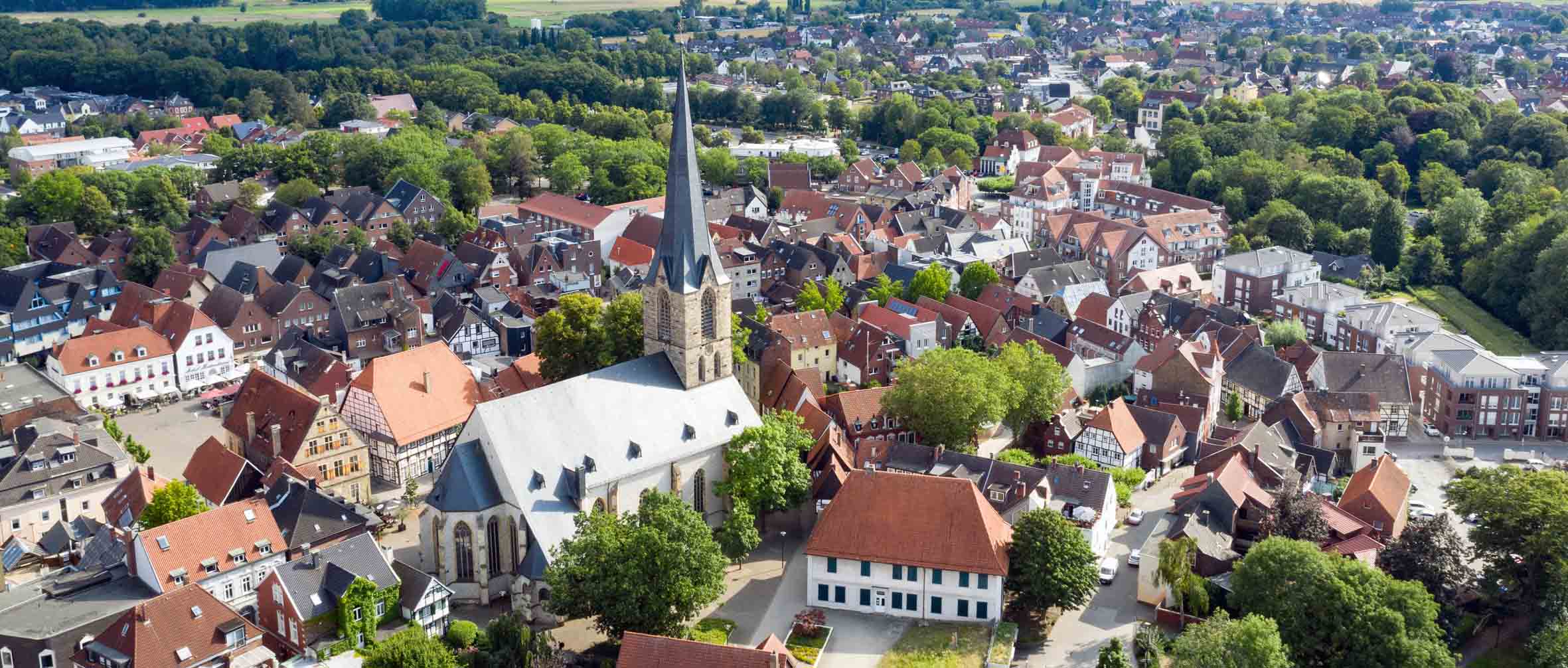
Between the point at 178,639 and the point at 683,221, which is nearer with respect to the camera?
the point at 178,639

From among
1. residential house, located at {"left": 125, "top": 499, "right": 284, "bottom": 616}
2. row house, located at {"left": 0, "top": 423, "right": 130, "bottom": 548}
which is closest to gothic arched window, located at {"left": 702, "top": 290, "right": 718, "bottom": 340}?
residential house, located at {"left": 125, "top": 499, "right": 284, "bottom": 616}

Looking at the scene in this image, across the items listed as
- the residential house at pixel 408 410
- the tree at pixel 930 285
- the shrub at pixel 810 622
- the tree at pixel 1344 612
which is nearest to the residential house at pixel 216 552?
the residential house at pixel 408 410

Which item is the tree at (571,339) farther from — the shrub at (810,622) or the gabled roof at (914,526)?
the shrub at (810,622)

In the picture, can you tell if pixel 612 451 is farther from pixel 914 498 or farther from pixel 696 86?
pixel 696 86

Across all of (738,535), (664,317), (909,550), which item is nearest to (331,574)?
(738,535)

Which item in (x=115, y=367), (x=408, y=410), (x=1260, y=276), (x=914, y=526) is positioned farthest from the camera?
(x=1260, y=276)

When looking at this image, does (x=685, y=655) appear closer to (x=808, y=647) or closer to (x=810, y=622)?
(x=808, y=647)

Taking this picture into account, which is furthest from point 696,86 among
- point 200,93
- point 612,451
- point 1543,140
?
point 612,451

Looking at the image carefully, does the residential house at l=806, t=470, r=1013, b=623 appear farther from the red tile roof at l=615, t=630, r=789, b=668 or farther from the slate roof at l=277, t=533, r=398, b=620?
the slate roof at l=277, t=533, r=398, b=620
